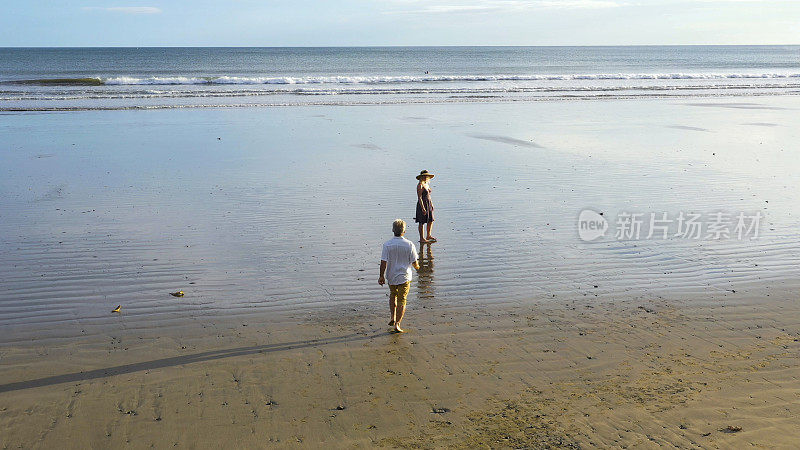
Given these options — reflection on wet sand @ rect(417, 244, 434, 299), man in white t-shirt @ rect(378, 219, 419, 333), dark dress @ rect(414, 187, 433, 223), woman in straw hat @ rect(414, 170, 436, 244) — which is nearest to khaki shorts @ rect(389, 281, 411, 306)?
man in white t-shirt @ rect(378, 219, 419, 333)

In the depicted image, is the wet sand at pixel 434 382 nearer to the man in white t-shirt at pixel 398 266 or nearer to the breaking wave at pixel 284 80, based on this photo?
the man in white t-shirt at pixel 398 266

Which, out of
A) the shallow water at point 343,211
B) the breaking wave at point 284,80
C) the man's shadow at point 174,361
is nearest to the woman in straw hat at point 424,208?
the shallow water at point 343,211

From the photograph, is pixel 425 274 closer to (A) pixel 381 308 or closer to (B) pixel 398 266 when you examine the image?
(A) pixel 381 308

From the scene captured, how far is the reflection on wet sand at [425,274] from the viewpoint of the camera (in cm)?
880

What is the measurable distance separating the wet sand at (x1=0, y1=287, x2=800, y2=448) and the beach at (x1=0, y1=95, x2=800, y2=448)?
0.03m

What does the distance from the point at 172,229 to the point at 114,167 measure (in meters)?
6.15

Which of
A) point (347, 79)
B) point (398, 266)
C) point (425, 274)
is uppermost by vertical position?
point (347, 79)

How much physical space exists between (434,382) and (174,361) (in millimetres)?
2604

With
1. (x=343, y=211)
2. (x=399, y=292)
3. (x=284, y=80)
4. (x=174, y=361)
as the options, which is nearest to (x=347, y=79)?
(x=284, y=80)

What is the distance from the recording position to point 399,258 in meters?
7.56

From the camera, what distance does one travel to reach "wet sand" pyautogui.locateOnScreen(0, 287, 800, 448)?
557 cm

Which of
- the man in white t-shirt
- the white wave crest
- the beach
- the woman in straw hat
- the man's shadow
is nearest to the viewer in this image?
the beach

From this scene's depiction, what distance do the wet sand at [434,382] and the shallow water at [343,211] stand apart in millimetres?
689

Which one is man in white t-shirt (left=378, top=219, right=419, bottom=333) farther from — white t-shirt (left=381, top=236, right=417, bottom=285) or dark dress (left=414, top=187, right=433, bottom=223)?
dark dress (left=414, top=187, right=433, bottom=223)
